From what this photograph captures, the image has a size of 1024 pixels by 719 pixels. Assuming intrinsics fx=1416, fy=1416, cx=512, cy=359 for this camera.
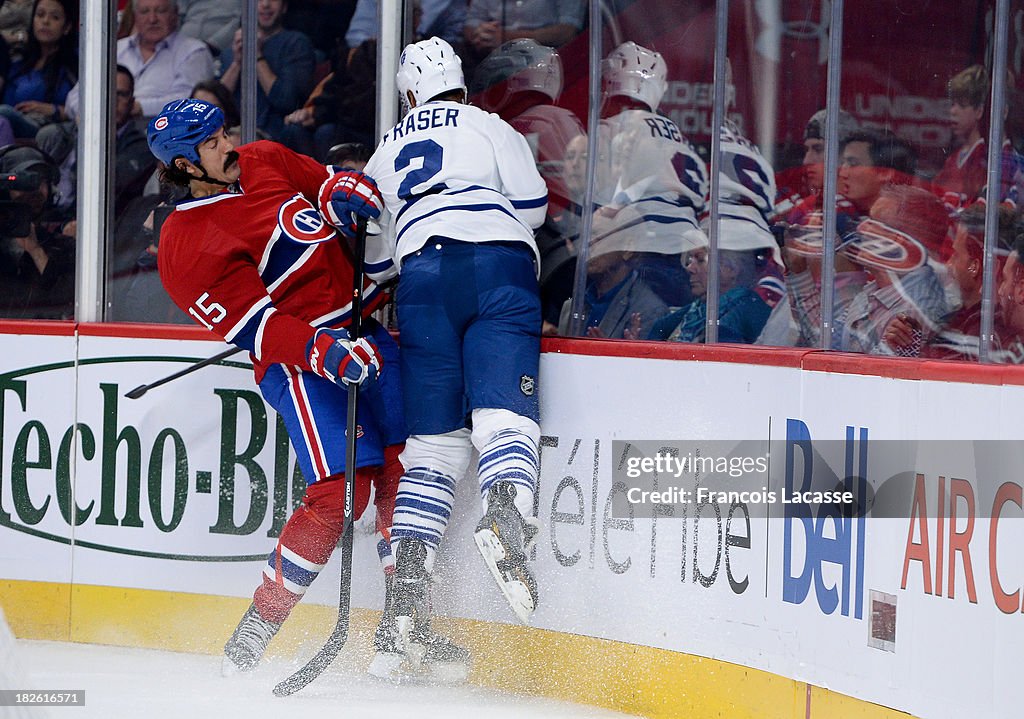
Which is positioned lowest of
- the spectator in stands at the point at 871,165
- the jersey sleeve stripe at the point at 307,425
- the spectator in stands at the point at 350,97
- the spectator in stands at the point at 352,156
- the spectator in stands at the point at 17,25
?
the jersey sleeve stripe at the point at 307,425

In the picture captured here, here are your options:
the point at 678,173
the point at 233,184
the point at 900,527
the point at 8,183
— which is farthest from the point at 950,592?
the point at 8,183

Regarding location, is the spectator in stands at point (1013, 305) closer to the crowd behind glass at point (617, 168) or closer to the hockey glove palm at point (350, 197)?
the crowd behind glass at point (617, 168)

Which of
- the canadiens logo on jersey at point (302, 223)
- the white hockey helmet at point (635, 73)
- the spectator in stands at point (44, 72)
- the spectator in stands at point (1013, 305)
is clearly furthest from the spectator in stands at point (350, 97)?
the spectator in stands at point (1013, 305)

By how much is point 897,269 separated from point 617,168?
0.83 metres

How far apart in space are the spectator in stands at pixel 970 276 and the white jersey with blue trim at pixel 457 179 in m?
1.04

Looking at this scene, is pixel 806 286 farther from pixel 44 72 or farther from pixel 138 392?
pixel 44 72

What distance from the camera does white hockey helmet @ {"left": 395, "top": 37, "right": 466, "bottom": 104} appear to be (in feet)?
11.2

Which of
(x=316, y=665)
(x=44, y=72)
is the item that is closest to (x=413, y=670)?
(x=316, y=665)

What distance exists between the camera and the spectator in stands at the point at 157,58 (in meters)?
3.97

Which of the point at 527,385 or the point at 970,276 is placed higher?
the point at 970,276

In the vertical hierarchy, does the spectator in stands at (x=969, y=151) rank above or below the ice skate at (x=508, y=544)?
above

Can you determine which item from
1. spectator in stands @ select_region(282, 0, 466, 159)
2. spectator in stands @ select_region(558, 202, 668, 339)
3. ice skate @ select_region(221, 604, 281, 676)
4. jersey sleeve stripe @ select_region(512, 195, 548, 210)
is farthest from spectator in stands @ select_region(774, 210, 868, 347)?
ice skate @ select_region(221, 604, 281, 676)

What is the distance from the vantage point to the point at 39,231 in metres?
4.05

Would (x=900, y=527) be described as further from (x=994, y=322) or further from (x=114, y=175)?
(x=114, y=175)
